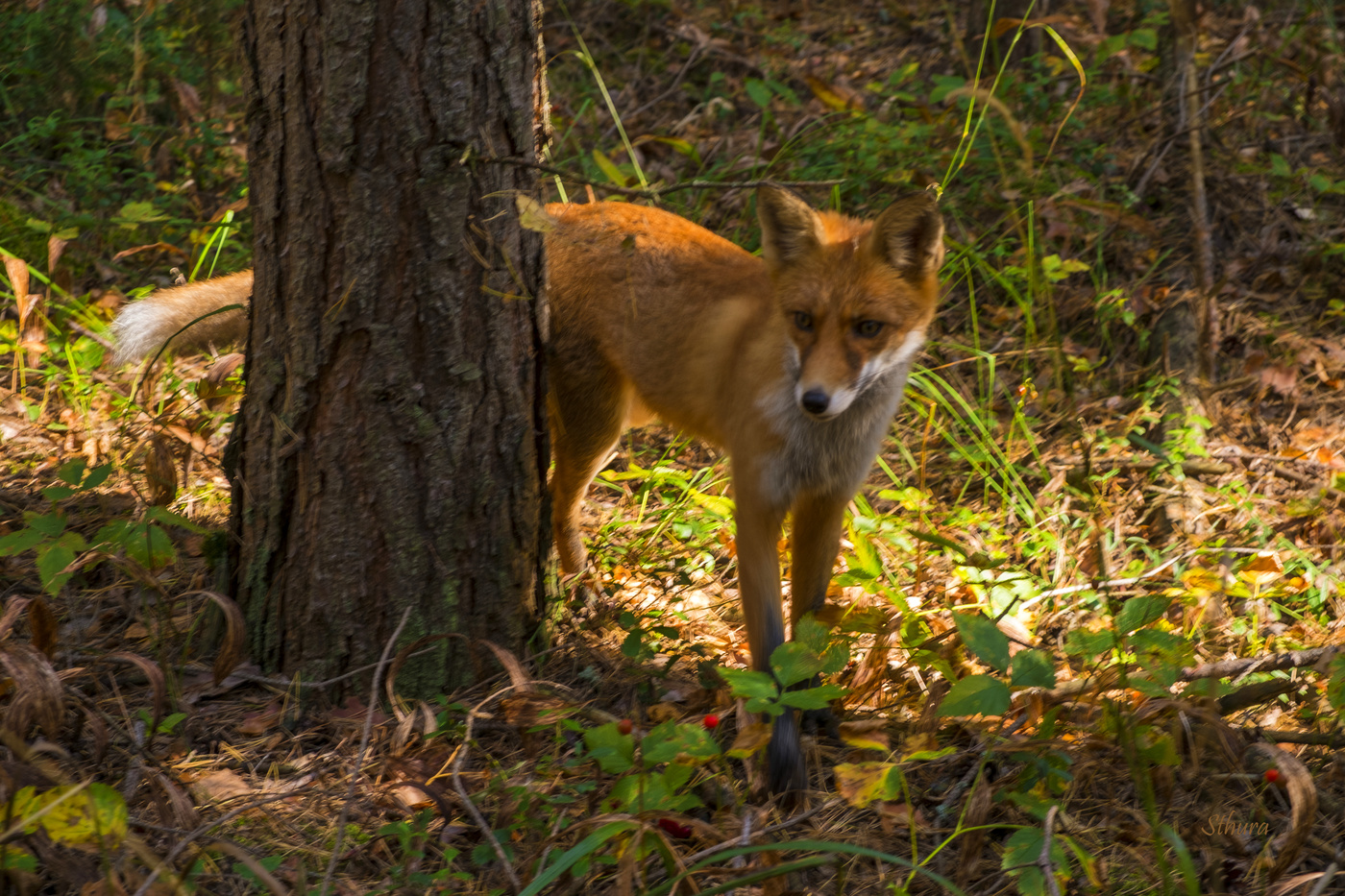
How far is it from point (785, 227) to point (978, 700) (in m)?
1.65

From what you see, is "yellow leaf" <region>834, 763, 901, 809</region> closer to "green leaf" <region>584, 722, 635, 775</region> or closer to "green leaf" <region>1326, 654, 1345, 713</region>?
"green leaf" <region>584, 722, 635, 775</region>

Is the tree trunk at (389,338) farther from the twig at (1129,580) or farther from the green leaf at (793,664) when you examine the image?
the twig at (1129,580)

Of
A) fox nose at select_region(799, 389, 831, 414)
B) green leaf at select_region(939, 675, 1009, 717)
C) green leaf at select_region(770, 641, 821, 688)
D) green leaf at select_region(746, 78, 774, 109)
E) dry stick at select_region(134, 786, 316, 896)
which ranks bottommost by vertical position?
dry stick at select_region(134, 786, 316, 896)

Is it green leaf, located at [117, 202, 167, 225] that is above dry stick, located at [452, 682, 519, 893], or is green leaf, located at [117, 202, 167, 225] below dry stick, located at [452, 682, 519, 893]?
above

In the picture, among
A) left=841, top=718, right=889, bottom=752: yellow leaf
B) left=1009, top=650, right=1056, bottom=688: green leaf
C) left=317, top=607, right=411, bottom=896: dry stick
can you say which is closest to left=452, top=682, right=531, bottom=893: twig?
left=317, top=607, right=411, bottom=896: dry stick

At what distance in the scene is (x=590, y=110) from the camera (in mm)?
6551

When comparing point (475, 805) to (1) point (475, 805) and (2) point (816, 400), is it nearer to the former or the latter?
(1) point (475, 805)

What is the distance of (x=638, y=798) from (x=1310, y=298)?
4.93 meters

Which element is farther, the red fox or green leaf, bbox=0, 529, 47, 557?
the red fox

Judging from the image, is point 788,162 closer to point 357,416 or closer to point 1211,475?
point 1211,475

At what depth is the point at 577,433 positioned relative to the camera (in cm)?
381

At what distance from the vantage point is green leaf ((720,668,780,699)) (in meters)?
2.30

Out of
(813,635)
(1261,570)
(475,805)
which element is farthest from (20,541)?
(1261,570)

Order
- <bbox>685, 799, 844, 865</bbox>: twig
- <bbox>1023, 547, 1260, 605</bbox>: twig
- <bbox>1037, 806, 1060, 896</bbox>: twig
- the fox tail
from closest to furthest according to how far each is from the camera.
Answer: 1. <bbox>1037, 806, 1060, 896</bbox>: twig
2. <bbox>685, 799, 844, 865</bbox>: twig
3. <bbox>1023, 547, 1260, 605</bbox>: twig
4. the fox tail
